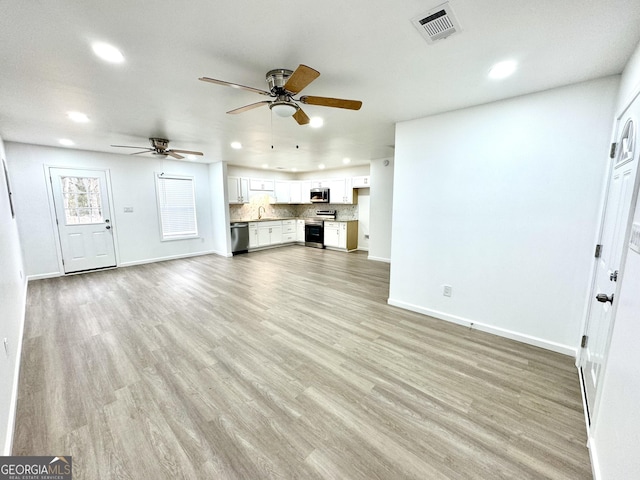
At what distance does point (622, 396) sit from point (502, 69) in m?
2.21

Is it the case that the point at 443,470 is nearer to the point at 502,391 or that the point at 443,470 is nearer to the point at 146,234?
the point at 502,391

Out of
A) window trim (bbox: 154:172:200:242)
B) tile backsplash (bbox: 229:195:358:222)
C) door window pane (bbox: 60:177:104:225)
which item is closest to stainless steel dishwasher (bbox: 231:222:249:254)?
tile backsplash (bbox: 229:195:358:222)

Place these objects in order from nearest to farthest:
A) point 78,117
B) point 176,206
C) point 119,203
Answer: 1. point 78,117
2. point 119,203
3. point 176,206

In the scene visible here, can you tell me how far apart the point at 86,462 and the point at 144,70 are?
2.68 m

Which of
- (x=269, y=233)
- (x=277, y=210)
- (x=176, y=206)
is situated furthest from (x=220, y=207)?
(x=277, y=210)

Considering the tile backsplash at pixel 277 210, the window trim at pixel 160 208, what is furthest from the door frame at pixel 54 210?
the tile backsplash at pixel 277 210

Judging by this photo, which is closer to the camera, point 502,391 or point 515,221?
point 502,391

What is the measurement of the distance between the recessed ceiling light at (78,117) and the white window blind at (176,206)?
9.47ft

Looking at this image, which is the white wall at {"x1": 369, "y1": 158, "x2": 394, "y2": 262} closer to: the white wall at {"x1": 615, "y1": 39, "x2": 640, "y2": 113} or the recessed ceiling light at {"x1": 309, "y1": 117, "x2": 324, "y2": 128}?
the recessed ceiling light at {"x1": 309, "y1": 117, "x2": 324, "y2": 128}

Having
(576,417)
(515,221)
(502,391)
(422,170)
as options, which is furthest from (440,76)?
(576,417)

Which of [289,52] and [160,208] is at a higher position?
[289,52]

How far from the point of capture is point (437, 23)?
1.46m

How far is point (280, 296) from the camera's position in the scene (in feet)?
12.8

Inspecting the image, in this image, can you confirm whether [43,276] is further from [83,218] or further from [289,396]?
[289,396]
